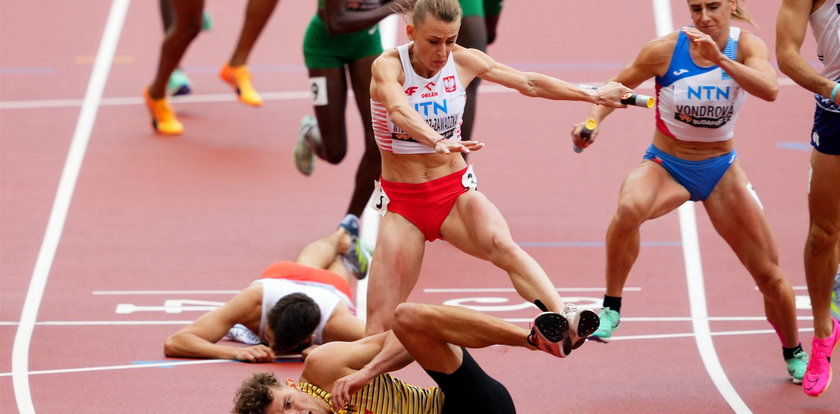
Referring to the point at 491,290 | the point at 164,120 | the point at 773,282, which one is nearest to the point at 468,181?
the point at 773,282

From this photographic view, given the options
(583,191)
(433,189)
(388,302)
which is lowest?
(583,191)

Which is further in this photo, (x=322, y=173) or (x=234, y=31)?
(x=234, y=31)

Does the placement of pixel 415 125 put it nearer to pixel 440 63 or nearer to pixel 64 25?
pixel 440 63

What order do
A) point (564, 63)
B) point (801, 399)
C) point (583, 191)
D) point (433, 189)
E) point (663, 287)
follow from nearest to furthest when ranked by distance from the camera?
point (433, 189), point (801, 399), point (663, 287), point (583, 191), point (564, 63)

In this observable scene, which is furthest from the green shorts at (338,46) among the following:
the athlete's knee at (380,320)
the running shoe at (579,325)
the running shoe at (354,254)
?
the running shoe at (579,325)

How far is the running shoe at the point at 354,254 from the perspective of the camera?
878cm

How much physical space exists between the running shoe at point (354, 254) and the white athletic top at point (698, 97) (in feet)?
8.50

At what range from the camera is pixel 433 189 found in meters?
6.36

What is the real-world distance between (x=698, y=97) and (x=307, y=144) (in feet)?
13.4

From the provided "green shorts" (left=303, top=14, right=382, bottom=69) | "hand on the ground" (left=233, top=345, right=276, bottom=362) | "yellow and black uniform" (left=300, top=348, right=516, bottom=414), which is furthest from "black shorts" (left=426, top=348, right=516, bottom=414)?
"green shorts" (left=303, top=14, right=382, bottom=69)

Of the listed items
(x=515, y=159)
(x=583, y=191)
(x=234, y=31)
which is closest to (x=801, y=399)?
(x=583, y=191)

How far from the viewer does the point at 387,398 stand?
614 cm

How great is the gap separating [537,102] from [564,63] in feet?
2.27

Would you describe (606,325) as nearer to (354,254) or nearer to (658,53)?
(658,53)
